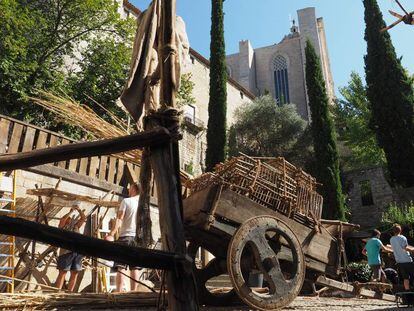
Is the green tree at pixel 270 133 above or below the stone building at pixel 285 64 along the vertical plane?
below

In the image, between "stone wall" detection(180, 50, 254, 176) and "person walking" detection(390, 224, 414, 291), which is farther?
"stone wall" detection(180, 50, 254, 176)

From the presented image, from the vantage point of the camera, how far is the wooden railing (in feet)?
25.9

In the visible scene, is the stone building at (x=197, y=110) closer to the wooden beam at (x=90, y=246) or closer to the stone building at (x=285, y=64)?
the stone building at (x=285, y=64)

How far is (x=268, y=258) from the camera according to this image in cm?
434

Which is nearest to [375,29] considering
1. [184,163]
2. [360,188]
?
[360,188]

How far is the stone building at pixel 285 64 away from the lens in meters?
47.1

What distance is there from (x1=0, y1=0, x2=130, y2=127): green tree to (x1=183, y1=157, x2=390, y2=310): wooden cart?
451 inches

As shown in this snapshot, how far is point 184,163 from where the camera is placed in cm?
2727

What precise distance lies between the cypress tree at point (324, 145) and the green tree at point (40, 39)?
43.7 ft

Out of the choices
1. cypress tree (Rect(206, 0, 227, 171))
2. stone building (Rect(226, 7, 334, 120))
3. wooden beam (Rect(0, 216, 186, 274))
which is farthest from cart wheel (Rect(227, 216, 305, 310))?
stone building (Rect(226, 7, 334, 120))

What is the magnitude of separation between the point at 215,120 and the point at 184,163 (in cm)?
443

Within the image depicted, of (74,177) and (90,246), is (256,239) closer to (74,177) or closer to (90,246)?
(90,246)

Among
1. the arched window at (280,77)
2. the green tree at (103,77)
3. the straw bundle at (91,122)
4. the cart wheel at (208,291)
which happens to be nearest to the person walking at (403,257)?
the cart wheel at (208,291)

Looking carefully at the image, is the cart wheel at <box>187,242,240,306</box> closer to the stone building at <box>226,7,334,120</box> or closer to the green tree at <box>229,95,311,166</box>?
the green tree at <box>229,95,311,166</box>
